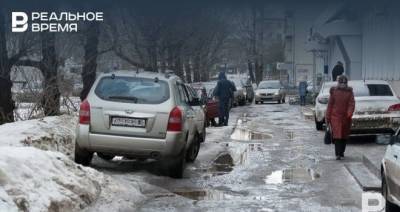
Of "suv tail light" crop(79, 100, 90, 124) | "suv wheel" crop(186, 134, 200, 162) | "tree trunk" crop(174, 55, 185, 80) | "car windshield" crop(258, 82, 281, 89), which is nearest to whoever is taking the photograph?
"suv tail light" crop(79, 100, 90, 124)

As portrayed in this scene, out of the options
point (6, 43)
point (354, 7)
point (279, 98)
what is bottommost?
point (279, 98)

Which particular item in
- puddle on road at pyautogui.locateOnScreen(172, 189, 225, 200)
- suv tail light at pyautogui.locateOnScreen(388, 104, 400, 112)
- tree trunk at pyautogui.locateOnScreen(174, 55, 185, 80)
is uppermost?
tree trunk at pyautogui.locateOnScreen(174, 55, 185, 80)

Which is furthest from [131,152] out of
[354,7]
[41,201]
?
[354,7]

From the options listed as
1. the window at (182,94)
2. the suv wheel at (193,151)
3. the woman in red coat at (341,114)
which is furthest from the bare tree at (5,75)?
the woman in red coat at (341,114)

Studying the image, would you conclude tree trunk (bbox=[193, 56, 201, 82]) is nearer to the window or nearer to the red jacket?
the red jacket

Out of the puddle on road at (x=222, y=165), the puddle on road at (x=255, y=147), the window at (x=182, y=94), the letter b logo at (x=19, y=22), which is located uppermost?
the letter b logo at (x=19, y=22)

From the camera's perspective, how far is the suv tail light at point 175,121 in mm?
10961

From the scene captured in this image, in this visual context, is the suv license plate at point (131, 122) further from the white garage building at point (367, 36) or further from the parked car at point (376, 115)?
the white garage building at point (367, 36)

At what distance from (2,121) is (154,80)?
690cm

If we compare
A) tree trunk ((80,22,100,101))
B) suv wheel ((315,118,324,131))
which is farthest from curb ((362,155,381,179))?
tree trunk ((80,22,100,101))

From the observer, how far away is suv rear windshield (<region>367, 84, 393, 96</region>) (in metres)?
17.7

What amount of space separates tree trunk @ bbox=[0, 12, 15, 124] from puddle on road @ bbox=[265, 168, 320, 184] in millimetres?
7758

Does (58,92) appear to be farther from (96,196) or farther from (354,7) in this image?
(354,7)

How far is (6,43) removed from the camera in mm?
18734
